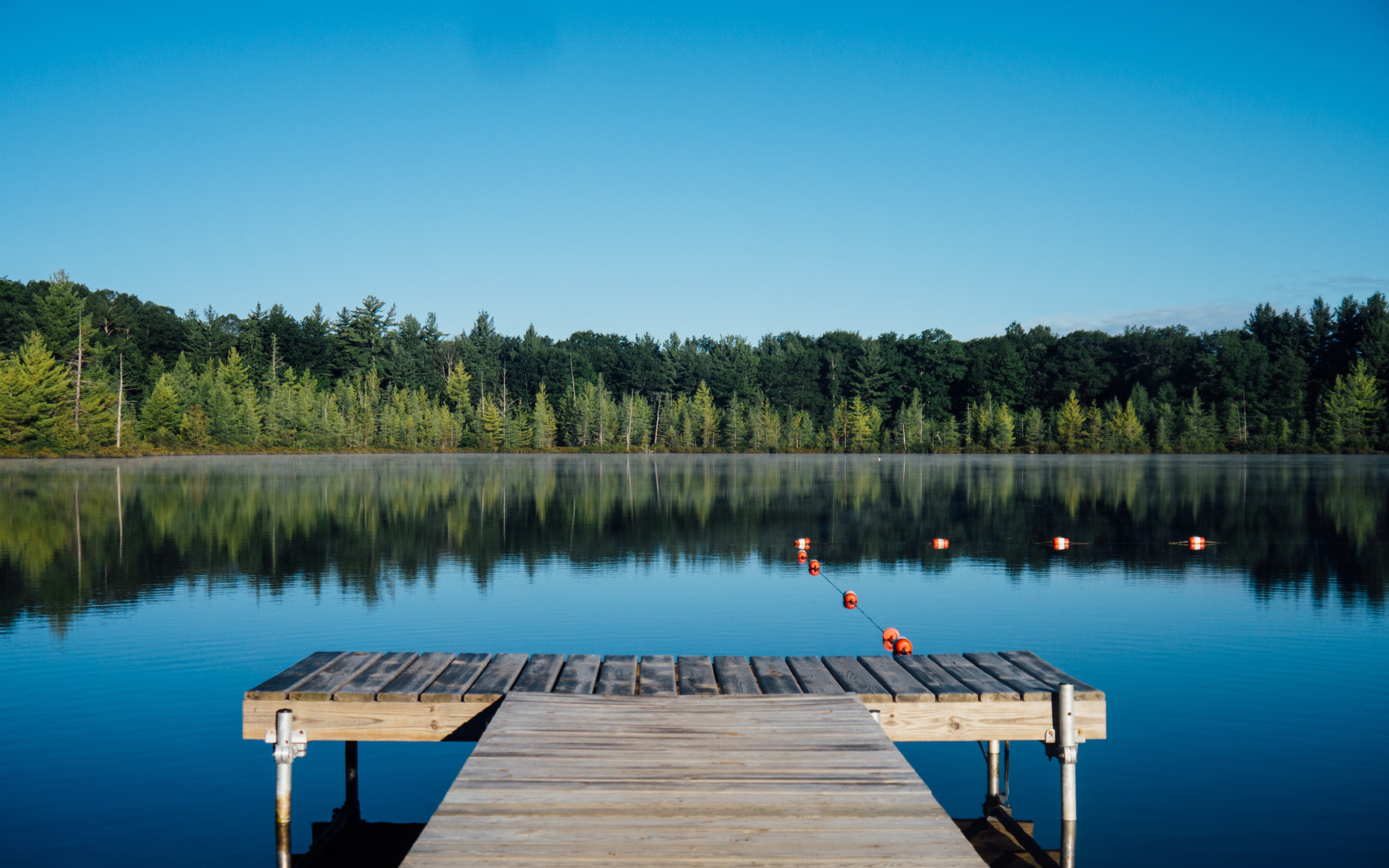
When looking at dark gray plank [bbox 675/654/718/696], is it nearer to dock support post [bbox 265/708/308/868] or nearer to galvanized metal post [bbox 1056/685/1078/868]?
galvanized metal post [bbox 1056/685/1078/868]

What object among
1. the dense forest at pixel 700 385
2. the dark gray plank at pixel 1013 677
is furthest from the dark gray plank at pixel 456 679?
the dense forest at pixel 700 385

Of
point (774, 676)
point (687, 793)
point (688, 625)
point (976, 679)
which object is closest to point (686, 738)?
point (687, 793)

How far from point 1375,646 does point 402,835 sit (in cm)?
1199

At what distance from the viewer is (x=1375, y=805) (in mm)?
7312

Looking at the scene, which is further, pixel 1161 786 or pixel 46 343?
pixel 46 343

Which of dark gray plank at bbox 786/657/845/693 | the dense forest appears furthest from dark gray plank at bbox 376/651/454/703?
the dense forest

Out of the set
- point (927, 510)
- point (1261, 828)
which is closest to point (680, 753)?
point (1261, 828)

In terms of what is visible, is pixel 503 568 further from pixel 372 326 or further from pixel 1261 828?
pixel 372 326

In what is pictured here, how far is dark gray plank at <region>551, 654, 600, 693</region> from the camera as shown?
691 cm

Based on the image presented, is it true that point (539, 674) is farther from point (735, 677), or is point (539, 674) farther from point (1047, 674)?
point (1047, 674)

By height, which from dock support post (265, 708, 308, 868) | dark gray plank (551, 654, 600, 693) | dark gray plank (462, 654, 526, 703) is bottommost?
dock support post (265, 708, 308, 868)

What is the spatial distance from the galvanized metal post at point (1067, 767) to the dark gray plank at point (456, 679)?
3926mm

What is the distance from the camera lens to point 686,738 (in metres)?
5.84

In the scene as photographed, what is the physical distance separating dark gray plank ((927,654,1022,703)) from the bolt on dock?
2 centimetres
